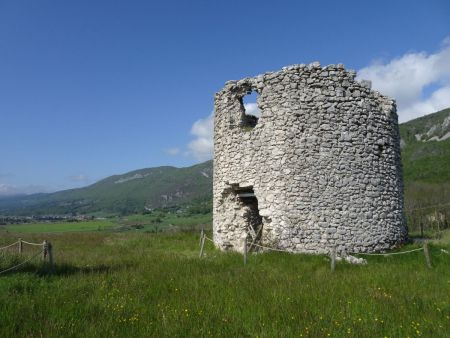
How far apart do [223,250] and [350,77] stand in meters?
7.46

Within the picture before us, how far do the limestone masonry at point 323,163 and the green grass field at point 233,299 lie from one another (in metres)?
1.25

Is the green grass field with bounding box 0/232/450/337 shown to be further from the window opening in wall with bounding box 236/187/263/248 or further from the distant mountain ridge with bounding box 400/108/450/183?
the distant mountain ridge with bounding box 400/108/450/183

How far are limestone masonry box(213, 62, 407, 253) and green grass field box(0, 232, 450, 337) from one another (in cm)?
125

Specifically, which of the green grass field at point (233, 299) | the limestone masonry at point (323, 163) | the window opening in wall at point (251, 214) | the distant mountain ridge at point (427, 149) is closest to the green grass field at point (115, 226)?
the window opening in wall at point (251, 214)

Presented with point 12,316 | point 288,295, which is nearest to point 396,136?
point 288,295

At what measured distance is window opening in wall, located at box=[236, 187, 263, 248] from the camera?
535 inches

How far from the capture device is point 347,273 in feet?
30.1

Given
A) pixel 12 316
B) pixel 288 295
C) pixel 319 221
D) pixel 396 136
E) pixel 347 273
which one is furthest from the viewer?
pixel 396 136

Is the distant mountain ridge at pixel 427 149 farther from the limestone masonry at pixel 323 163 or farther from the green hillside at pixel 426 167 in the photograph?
the limestone masonry at pixel 323 163

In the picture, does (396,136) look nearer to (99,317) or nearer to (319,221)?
(319,221)

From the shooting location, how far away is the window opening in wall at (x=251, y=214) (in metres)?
13.6

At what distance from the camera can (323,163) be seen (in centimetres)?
1202

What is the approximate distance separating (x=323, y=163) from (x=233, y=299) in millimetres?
6433

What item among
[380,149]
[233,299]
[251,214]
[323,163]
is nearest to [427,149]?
[380,149]
